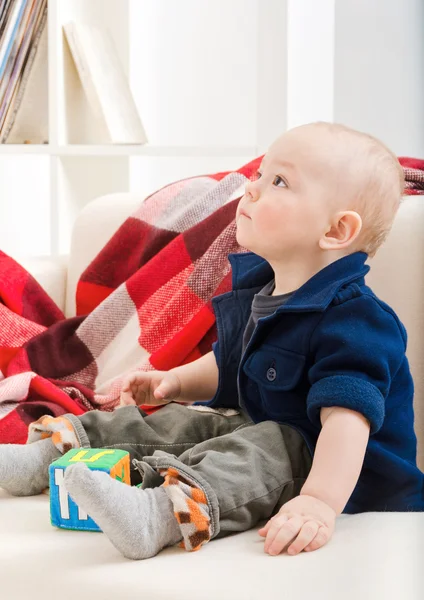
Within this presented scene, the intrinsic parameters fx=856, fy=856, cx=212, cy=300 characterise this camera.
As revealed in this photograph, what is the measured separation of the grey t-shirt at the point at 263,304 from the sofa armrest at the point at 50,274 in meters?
0.63

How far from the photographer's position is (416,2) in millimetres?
1845

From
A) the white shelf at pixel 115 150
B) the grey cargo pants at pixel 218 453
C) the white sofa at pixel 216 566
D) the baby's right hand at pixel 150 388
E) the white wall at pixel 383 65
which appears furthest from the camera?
the white shelf at pixel 115 150

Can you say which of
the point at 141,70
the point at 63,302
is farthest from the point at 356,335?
the point at 141,70

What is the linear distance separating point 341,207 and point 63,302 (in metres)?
0.80

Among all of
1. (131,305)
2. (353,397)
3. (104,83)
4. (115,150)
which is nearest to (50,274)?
(131,305)

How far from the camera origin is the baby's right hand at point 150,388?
105 cm

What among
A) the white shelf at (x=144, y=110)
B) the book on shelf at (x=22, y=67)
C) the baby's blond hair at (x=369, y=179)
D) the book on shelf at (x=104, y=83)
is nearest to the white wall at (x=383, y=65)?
the white shelf at (x=144, y=110)

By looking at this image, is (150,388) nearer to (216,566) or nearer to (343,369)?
(343,369)

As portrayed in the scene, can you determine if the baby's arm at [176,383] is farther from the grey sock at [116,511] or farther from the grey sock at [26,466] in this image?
the grey sock at [116,511]

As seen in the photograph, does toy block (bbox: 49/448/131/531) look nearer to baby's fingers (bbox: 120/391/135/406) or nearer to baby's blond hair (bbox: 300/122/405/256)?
baby's fingers (bbox: 120/391/135/406)

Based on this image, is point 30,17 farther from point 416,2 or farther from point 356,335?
point 356,335

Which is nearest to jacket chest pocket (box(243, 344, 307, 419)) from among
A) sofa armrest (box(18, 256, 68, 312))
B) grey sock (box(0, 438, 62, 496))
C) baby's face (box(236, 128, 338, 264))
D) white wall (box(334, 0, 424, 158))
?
baby's face (box(236, 128, 338, 264))

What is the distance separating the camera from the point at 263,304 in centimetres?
99

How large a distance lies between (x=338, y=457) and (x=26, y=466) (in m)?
0.32
